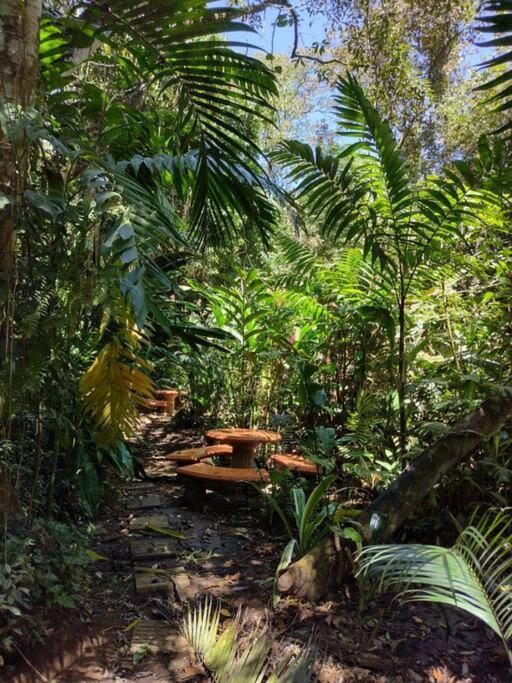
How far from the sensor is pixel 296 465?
402cm

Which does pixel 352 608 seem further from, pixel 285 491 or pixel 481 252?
pixel 481 252

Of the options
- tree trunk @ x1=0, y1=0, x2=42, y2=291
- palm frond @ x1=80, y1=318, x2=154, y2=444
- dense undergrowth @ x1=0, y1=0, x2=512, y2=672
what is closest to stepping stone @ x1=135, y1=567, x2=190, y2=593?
dense undergrowth @ x1=0, y1=0, x2=512, y2=672

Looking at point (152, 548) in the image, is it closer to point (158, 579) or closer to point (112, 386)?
point (158, 579)

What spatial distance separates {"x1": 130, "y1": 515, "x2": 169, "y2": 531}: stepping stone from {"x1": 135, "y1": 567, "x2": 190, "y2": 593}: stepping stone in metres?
0.61

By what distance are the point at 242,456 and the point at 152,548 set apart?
124 centimetres

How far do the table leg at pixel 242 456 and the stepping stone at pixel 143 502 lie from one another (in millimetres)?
662

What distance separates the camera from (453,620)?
258 centimetres

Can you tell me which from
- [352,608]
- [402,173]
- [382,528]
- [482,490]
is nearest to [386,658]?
[352,608]

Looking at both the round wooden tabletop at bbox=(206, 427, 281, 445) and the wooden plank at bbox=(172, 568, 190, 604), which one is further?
the round wooden tabletop at bbox=(206, 427, 281, 445)

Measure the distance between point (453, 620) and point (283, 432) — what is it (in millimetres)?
2634

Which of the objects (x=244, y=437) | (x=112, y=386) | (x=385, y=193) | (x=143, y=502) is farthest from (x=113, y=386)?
(x=385, y=193)

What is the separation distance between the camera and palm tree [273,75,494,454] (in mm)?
3160

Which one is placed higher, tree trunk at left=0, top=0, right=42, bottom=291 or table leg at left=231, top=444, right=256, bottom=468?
tree trunk at left=0, top=0, right=42, bottom=291

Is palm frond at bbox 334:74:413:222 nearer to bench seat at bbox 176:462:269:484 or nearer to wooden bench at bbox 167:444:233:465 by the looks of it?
bench seat at bbox 176:462:269:484
